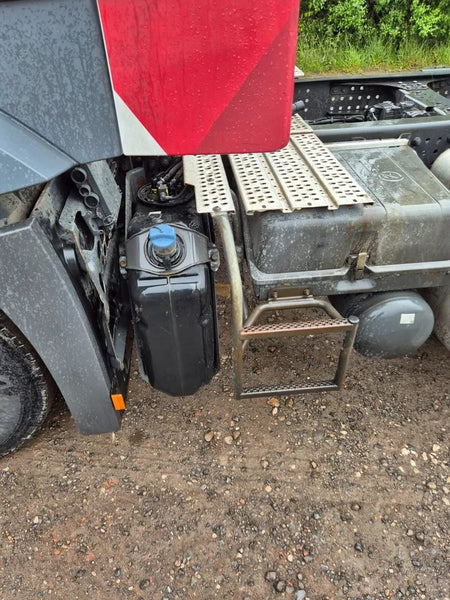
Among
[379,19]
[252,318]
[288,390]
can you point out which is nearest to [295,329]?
[252,318]

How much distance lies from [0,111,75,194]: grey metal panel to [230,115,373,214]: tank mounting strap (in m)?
0.72

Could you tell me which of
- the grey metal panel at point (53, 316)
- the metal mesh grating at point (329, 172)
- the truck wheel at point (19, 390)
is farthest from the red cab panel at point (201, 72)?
the truck wheel at point (19, 390)

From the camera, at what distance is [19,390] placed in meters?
1.88

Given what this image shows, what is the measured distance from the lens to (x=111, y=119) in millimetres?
1186

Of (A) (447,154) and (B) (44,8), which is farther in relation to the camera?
(A) (447,154)

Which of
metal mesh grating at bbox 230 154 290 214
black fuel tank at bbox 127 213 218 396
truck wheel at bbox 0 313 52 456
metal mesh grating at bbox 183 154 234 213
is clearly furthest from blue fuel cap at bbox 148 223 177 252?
truck wheel at bbox 0 313 52 456

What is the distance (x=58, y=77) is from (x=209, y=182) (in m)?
0.85

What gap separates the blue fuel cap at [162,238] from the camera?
166 centimetres

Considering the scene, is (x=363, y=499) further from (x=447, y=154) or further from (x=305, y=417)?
(x=447, y=154)

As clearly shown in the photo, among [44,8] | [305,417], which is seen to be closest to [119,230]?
[44,8]

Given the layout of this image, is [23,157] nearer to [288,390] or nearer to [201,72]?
[201,72]

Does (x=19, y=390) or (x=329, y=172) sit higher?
(x=329, y=172)

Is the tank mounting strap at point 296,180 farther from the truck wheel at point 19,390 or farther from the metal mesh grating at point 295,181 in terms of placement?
the truck wheel at point 19,390

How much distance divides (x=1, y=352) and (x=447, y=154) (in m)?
2.07
